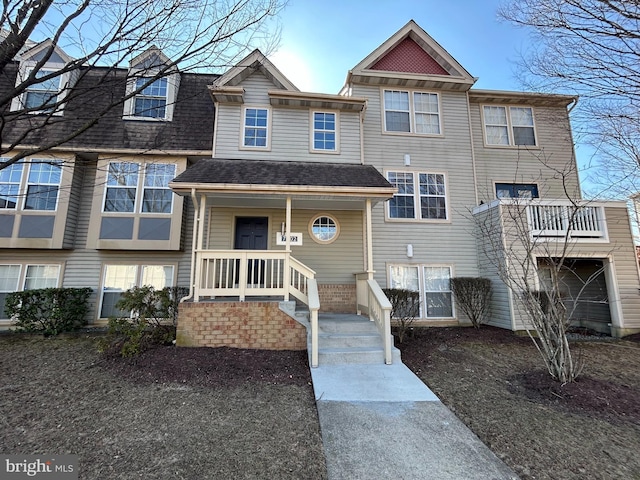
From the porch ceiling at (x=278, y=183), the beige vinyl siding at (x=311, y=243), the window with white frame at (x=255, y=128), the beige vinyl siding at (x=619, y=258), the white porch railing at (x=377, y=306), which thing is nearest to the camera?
the white porch railing at (x=377, y=306)

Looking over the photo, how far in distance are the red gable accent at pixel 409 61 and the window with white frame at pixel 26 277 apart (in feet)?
40.5

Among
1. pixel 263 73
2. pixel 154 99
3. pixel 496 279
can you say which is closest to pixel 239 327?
pixel 496 279

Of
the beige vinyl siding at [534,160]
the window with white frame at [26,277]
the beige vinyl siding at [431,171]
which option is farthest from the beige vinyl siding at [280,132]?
the window with white frame at [26,277]

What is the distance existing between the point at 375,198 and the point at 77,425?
6.71 meters

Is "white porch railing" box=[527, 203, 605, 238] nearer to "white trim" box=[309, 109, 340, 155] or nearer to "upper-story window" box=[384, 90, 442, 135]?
"upper-story window" box=[384, 90, 442, 135]

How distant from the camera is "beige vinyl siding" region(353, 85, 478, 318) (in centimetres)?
955

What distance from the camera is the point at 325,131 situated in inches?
388

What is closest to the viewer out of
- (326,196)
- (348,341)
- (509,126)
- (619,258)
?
(348,341)

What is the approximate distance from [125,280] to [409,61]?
11.9 m

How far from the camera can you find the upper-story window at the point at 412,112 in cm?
1044

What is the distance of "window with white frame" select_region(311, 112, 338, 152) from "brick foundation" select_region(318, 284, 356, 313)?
4.33 meters

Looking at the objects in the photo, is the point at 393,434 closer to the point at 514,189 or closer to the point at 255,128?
the point at 255,128

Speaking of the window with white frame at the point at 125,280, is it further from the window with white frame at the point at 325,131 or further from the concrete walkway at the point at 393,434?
the concrete walkway at the point at 393,434

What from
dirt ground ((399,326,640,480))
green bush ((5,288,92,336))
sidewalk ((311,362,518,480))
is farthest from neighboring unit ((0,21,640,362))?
sidewalk ((311,362,518,480))
